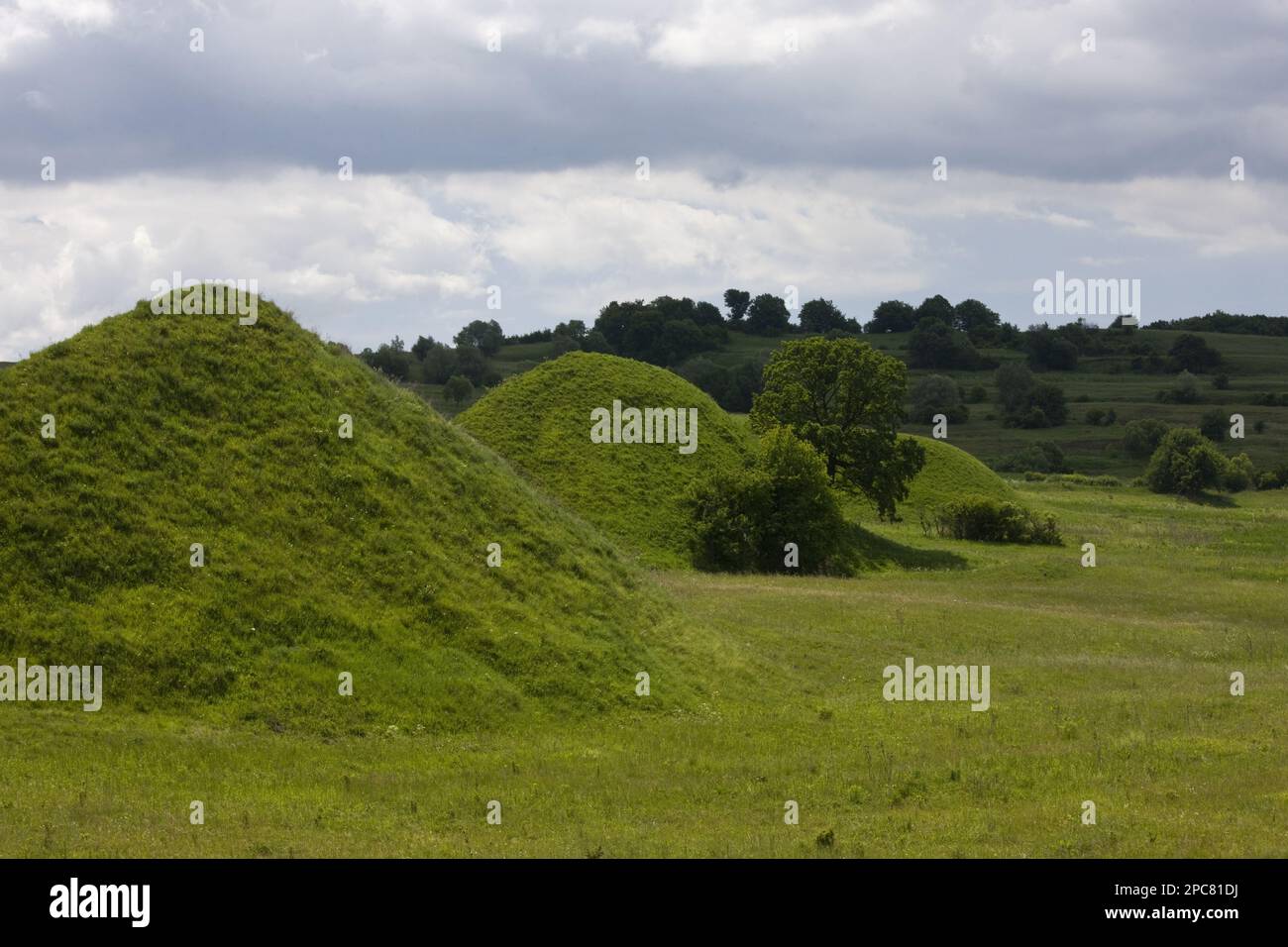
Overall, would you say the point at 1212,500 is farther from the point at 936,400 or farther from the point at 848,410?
the point at 936,400

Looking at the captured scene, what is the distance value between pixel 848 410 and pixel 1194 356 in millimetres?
144390

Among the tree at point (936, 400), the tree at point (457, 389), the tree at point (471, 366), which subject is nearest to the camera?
the tree at point (457, 389)

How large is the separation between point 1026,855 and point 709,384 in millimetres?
151384

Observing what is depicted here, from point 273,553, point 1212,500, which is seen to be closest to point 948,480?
point 1212,500

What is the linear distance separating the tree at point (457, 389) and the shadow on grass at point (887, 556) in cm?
5893

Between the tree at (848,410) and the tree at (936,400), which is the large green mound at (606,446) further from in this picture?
the tree at (936,400)

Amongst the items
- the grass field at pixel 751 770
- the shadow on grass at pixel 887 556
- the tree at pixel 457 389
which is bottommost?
the grass field at pixel 751 770

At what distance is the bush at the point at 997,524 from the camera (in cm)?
7300

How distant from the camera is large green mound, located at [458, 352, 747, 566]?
200 ft

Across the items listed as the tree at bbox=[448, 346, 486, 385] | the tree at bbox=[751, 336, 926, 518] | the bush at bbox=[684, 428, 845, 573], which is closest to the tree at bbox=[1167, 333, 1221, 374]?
the tree at bbox=[448, 346, 486, 385]

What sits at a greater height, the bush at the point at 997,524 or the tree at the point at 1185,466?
the tree at the point at 1185,466

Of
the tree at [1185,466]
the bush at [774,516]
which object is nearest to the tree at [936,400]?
the tree at [1185,466]
